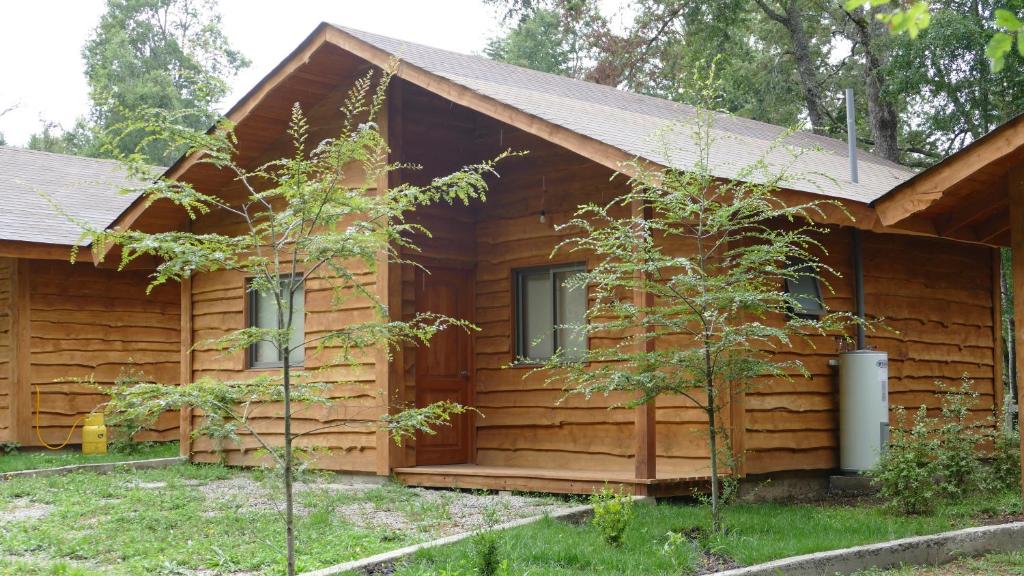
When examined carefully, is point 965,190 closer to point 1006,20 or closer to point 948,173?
point 948,173

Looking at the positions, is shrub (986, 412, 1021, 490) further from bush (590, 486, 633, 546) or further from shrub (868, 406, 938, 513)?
bush (590, 486, 633, 546)

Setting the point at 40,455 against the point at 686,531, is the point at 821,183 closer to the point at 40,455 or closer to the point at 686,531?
the point at 686,531

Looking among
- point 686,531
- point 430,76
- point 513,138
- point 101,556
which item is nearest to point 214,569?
point 101,556

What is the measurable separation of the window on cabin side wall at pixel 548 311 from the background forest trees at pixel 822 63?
394 inches

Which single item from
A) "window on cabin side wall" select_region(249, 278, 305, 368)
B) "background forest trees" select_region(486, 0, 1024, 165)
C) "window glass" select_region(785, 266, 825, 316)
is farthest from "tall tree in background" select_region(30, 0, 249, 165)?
"window glass" select_region(785, 266, 825, 316)

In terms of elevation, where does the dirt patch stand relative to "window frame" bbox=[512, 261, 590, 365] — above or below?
below

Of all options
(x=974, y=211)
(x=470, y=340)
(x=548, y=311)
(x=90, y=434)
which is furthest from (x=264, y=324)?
(x=974, y=211)

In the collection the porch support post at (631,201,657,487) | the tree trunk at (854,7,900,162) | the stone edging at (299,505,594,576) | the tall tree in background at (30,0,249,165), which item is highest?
the tall tree in background at (30,0,249,165)

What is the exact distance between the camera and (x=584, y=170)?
10930mm

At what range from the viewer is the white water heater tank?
10.5 meters

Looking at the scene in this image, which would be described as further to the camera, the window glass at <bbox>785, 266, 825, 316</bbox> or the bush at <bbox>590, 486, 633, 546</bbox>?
the window glass at <bbox>785, 266, 825, 316</bbox>

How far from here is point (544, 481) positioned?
371 inches

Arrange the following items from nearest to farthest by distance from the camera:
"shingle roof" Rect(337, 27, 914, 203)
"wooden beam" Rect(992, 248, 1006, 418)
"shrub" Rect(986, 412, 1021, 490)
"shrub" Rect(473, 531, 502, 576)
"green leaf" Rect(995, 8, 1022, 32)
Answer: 1. "green leaf" Rect(995, 8, 1022, 32)
2. "shrub" Rect(473, 531, 502, 576)
3. "shingle roof" Rect(337, 27, 914, 203)
4. "shrub" Rect(986, 412, 1021, 490)
5. "wooden beam" Rect(992, 248, 1006, 418)

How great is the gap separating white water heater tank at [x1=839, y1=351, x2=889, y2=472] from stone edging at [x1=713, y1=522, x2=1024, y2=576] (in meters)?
2.82
